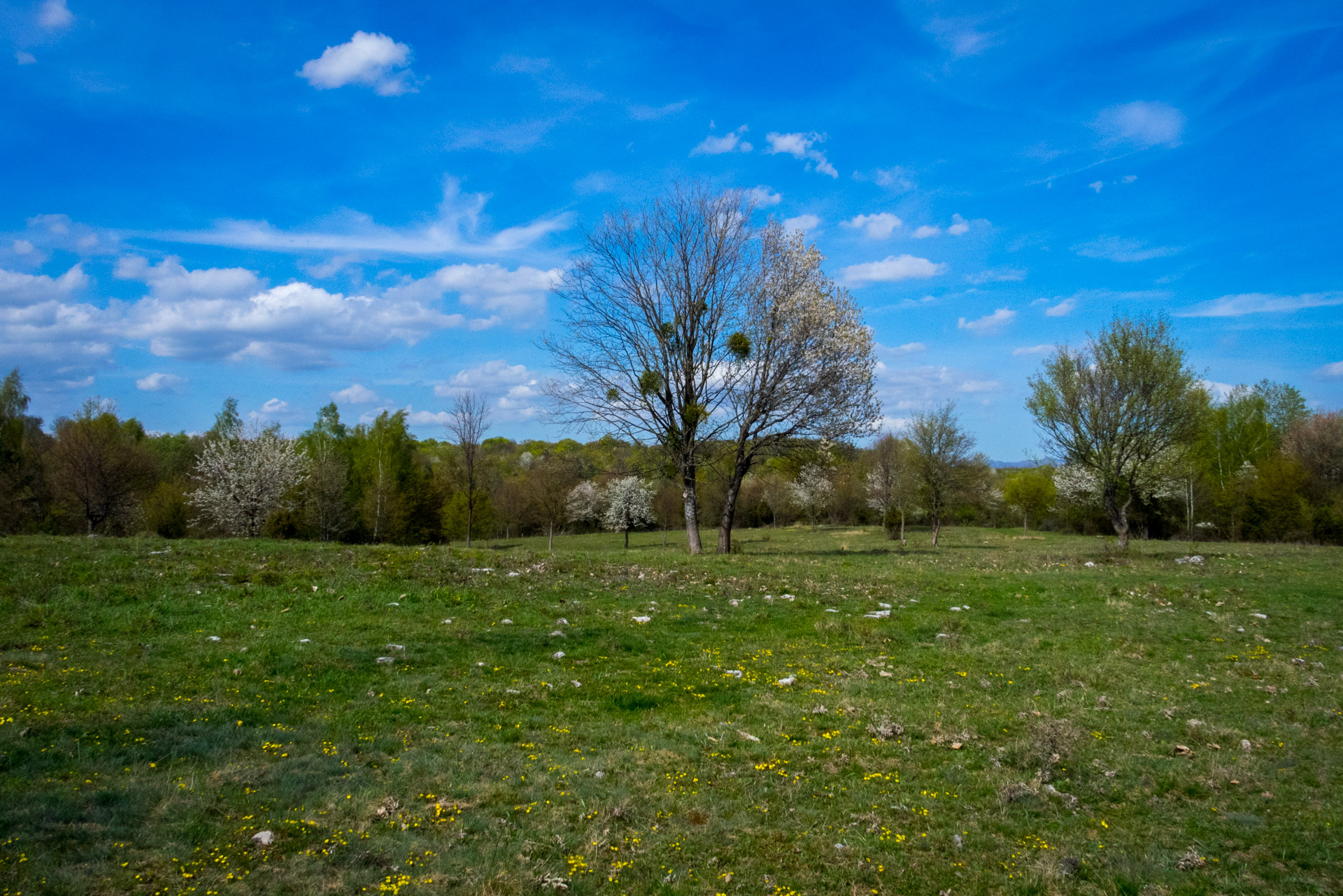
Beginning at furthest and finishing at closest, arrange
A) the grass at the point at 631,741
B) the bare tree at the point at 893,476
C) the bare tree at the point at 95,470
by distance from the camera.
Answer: the bare tree at the point at 893,476, the bare tree at the point at 95,470, the grass at the point at 631,741

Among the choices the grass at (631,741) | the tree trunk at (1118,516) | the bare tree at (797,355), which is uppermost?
the bare tree at (797,355)

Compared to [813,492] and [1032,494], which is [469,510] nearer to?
[813,492]

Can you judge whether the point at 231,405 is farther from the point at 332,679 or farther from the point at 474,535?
the point at 332,679

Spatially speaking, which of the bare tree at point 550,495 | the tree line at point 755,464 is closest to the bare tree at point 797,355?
the tree line at point 755,464

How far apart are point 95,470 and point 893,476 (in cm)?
5647

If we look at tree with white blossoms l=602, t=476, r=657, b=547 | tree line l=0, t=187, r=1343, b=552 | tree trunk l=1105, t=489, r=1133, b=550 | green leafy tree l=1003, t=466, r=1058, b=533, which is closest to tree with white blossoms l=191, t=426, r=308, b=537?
tree line l=0, t=187, r=1343, b=552

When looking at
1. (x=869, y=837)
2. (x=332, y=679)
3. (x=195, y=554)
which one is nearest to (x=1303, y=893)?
(x=869, y=837)

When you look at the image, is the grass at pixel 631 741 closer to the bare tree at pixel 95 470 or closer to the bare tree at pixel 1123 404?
the bare tree at pixel 1123 404

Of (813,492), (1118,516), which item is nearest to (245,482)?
(1118,516)

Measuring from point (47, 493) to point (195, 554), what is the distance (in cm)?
4582

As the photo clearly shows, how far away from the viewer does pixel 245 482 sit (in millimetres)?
37438

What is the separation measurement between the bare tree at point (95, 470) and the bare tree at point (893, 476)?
179 feet

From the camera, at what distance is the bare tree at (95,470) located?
1646 inches

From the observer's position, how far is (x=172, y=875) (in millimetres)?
4473
